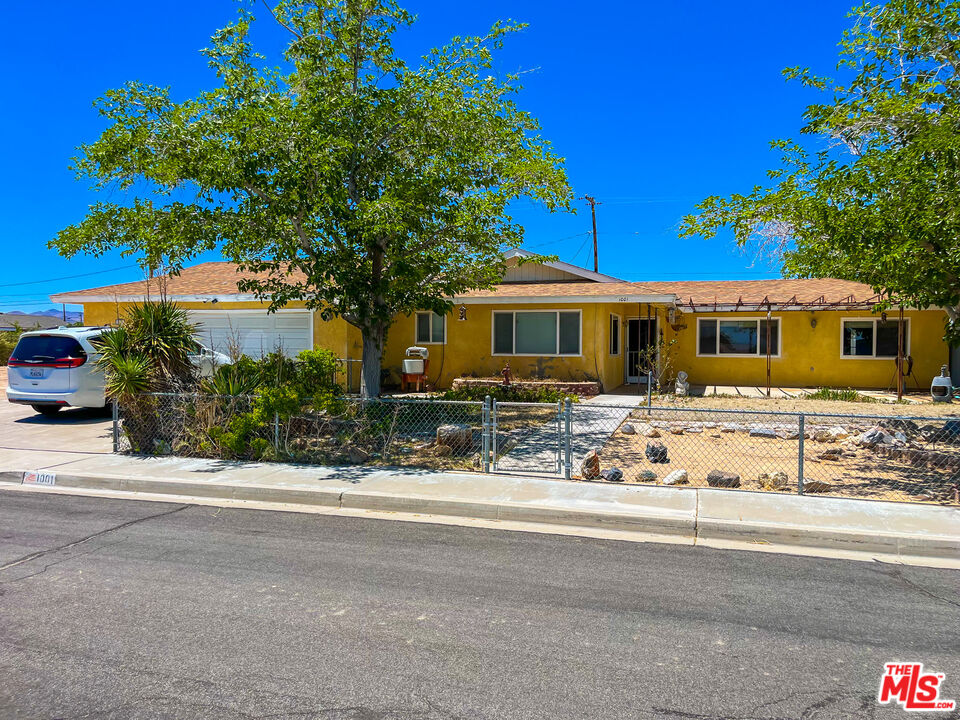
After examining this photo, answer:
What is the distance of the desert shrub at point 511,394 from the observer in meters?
15.3

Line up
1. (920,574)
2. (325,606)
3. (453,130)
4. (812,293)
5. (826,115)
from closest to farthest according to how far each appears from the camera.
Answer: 1. (325,606)
2. (920,574)
3. (826,115)
4. (453,130)
5. (812,293)

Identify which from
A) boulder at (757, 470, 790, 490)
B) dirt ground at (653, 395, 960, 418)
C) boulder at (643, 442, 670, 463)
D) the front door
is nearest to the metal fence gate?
boulder at (643, 442, 670, 463)

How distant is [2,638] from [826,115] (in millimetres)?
10302

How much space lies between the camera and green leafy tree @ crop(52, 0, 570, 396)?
9.43 m

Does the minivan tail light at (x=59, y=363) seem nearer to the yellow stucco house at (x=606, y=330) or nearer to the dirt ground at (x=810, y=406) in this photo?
the yellow stucco house at (x=606, y=330)

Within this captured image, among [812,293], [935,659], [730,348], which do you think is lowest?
[935,659]

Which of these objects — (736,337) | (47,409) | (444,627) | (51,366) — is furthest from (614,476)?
(736,337)

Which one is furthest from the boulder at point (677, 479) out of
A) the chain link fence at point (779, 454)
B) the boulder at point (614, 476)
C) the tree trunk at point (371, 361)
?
the tree trunk at point (371, 361)

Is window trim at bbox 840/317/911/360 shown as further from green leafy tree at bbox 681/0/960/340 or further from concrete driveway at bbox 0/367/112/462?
concrete driveway at bbox 0/367/112/462

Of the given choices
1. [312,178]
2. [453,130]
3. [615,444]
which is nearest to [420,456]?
[615,444]

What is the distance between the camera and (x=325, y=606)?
4.37 meters

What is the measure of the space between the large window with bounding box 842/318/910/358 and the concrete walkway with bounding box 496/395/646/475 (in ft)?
25.1

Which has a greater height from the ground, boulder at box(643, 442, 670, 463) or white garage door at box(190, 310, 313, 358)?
white garage door at box(190, 310, 313, 358)

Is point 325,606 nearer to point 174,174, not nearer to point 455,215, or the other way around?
point 455,215
